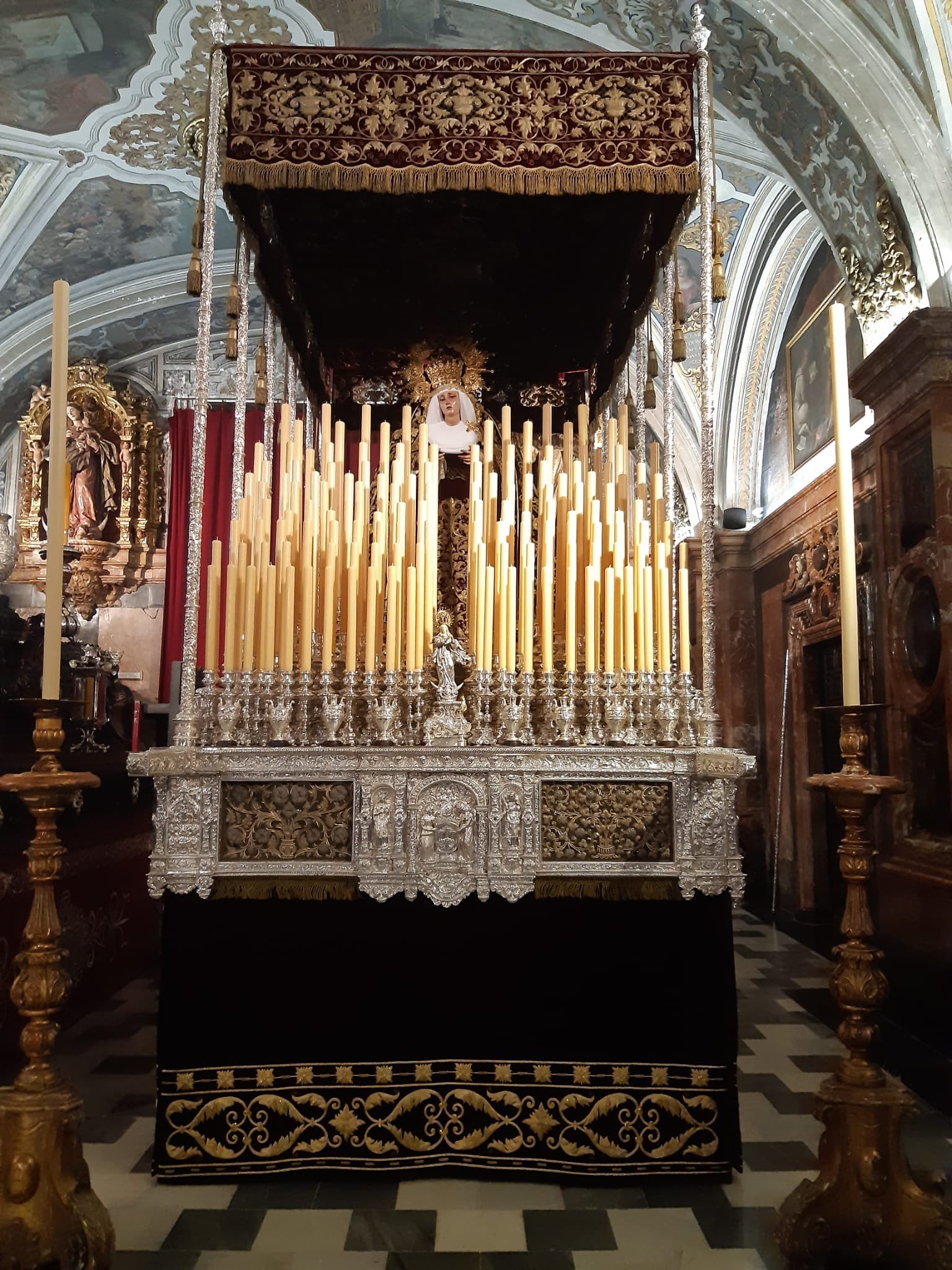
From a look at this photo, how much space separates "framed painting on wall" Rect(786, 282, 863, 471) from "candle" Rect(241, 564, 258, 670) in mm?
4620

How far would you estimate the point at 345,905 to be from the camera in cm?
282

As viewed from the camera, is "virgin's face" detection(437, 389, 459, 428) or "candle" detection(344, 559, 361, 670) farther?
"virgin's face" detection(437, 389, 459, 428)

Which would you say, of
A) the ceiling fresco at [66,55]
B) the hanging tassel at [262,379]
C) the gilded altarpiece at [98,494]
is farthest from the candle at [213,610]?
the gilded altarpiece at [98,494]

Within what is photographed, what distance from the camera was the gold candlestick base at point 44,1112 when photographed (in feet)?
6.47

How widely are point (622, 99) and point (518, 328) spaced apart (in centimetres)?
158

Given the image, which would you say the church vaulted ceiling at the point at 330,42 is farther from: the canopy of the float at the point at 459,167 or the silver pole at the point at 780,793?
the silver pole at the point at 780,793

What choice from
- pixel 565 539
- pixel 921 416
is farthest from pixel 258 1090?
pixel 921 416

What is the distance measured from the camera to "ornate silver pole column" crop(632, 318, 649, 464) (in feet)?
13.7

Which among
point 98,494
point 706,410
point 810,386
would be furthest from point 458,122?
point 98,494

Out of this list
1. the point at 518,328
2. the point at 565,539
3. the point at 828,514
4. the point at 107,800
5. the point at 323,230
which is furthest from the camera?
the point at 828,514

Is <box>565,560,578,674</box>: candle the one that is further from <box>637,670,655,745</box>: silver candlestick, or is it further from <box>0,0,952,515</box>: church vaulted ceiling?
<box>0,0,952,515</box>: church vaulted ceiling

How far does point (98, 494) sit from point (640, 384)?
6.79 meters

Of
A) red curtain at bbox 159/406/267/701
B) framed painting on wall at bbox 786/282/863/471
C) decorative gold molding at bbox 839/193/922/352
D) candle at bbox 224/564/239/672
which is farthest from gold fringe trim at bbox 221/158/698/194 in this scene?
red curtain at bbox 159/406/267/701

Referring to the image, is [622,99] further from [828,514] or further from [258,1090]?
[828,514]
